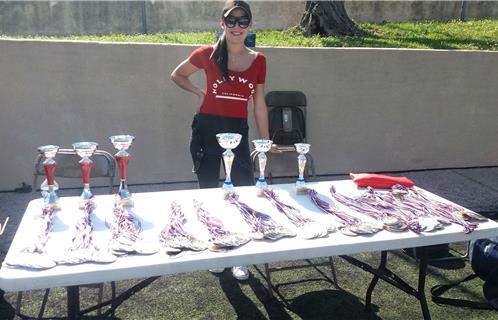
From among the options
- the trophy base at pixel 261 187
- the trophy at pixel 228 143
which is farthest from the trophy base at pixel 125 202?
the trophy base at pixel 261 187

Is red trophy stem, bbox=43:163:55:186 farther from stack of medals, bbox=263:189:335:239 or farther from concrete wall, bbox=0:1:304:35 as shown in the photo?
concrete wall, bbox=0:1:304:35

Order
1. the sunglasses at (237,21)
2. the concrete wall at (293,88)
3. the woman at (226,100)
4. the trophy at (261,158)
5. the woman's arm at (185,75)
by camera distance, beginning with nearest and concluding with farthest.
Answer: the trophy at (261,158) < the sunglasses at (237,21) < the woman at (226,100) < the woman's arm at (185,75) < the concrete wall at (293,88)

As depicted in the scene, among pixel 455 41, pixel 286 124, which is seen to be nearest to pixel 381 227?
pixel 286 124

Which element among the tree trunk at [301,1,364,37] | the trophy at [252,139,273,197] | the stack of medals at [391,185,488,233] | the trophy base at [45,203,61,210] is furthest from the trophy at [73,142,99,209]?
the tree trunk at [301,1,364,37]

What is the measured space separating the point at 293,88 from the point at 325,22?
249cm

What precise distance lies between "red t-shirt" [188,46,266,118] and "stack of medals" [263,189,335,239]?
3.04ft

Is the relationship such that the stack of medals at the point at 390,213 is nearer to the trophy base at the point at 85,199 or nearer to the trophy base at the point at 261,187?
the trophy base at the point at 261,187

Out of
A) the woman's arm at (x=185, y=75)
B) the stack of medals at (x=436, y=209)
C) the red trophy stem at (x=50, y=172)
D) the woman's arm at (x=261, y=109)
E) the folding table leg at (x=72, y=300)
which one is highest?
the woman's arm at (x=185, y=75)

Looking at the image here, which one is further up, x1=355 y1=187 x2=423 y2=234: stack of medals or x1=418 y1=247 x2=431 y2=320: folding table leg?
x1=355 y1=187 x2=423 y2=234: stack of medals

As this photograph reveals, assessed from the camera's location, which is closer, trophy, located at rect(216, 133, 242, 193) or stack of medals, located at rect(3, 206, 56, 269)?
stack of medals, located at rect(3, 206, 56, 269)

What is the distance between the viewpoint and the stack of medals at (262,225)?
75.7 inches

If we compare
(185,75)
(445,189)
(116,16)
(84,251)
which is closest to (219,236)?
(84,251)

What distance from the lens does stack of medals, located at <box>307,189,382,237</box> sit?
1996mm

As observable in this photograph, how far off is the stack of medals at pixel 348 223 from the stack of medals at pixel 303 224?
7 centimetres
